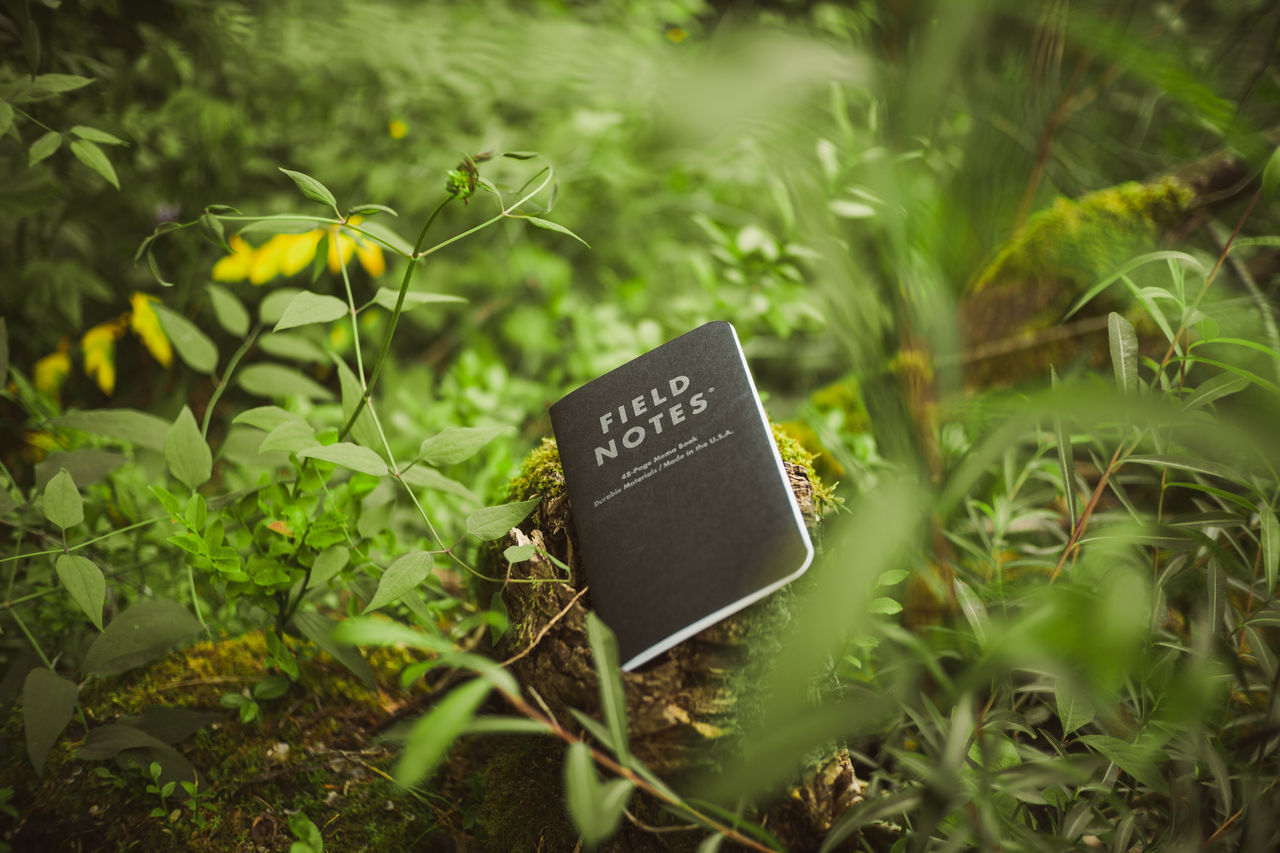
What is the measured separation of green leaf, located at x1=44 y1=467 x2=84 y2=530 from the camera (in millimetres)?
607

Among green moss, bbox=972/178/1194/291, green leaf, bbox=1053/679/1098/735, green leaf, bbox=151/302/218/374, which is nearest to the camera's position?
green leaf, bbox=1053/679/1098/735

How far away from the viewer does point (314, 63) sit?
56.7 inches

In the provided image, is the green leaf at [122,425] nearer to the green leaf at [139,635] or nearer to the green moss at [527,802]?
the green leaf at [139,635]

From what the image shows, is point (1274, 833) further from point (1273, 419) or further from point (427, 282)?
point (427, 282)

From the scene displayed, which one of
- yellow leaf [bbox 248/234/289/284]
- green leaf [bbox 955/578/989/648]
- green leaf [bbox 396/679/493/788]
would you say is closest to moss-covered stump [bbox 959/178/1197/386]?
green leaf [bbox 955/578/989/648]

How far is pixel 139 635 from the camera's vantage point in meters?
0.64

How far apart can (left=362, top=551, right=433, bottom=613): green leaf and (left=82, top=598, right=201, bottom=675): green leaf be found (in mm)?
271

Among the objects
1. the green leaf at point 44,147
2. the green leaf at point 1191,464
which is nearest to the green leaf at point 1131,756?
the green leaf at point 1191,464

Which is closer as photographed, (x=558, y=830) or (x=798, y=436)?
(x=558, y=830)

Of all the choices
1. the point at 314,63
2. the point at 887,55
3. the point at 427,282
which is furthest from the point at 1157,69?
the point at 314,63

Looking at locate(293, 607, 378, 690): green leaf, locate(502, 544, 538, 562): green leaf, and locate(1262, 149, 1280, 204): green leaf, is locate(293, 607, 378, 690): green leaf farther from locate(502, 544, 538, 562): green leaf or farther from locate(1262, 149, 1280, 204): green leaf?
locate(1262, 149, 1280, 204): green leaf

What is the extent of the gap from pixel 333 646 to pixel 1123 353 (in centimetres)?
88

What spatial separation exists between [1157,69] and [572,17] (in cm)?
194

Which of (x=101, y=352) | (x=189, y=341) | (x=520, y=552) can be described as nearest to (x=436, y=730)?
(x=520, y=552)
